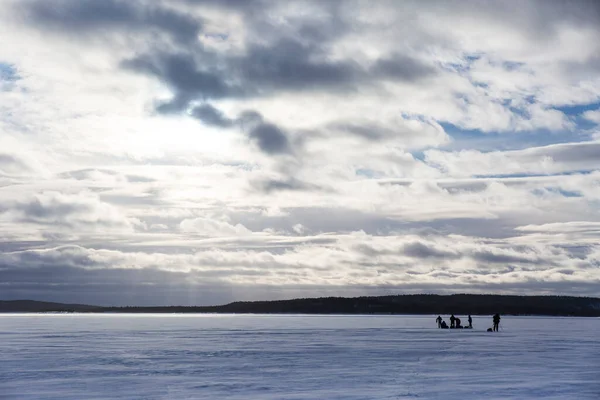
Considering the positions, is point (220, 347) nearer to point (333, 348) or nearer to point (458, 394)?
point (333, 348)


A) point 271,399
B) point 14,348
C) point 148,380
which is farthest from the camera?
point 14,348

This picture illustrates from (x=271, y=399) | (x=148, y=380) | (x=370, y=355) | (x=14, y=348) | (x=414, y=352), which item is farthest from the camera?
(x=14, y=348)

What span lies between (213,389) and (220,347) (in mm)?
25938

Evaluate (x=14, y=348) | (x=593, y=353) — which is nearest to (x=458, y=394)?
(x=593, y=353)

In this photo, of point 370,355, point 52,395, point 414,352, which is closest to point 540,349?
point 414,352

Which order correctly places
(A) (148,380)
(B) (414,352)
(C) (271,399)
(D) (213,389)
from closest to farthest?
(C) (271,399) < (D) (213,389) < (A) (148,380) < (B) (414,352)

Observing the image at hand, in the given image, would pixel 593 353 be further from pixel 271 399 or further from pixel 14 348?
pixel 14 348

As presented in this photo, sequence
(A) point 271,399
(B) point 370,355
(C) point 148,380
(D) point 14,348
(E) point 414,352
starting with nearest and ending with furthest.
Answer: (A) point 271,399
(C) point 148,380
(B) point 370,355
(E) point 414,352
(D) point 14,348

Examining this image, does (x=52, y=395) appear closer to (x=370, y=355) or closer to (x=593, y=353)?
(x=370, y=355)

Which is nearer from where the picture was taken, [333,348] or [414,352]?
[414,352]

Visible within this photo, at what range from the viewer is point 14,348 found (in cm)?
5269

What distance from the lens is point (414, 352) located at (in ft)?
162

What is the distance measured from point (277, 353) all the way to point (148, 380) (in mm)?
16533

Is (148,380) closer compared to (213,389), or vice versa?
(213,389)
